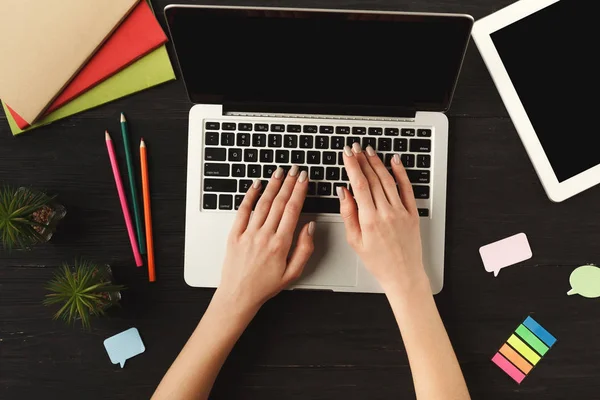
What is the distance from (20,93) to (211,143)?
0.31m

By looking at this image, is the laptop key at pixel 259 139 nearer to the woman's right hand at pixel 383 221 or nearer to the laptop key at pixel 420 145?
the woman's right hand at pixel 383 221

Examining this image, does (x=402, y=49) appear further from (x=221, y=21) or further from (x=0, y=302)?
(x=0, y=302)

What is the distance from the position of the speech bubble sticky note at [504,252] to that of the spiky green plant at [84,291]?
58 centimetres

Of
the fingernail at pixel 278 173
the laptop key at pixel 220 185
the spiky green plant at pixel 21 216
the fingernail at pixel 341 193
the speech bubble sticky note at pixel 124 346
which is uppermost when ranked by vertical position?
the fingernail at pixel 278 173

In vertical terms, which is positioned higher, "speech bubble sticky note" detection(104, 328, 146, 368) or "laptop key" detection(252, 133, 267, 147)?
"laptop key" detection(252, 133, 267, 147)

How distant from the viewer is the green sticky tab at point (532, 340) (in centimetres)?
80

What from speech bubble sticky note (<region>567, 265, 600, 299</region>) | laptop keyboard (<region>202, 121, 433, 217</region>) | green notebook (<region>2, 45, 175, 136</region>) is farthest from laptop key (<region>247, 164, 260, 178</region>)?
speech bubble sticky note (<region>567, 265, 600, 299</region>)

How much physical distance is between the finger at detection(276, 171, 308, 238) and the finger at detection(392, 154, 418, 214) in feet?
0.46

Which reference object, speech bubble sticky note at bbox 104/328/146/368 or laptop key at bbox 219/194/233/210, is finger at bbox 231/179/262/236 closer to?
laptop key at bbox 219/194/233/210

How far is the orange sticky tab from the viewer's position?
80 centimetres

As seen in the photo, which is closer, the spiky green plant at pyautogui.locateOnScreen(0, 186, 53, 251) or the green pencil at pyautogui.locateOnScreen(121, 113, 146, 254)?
the spiky green plant at pyautogui.locateOnScreen(0, 186, 53, 251)

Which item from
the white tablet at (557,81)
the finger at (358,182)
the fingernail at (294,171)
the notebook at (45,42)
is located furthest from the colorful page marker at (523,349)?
the notebook at (45,42)

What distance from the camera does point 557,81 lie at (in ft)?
2.62

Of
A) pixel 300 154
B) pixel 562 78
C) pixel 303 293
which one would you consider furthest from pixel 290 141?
pixel 562 78
